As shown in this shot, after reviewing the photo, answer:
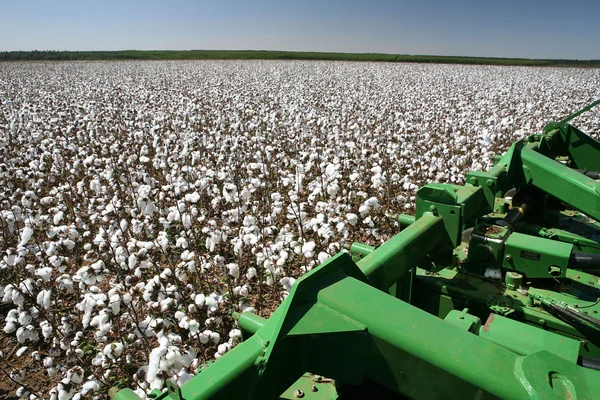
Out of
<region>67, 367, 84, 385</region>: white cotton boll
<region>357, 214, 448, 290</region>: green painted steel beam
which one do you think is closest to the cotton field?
<region>67, 367, 84, 385</region>: white cotton boll

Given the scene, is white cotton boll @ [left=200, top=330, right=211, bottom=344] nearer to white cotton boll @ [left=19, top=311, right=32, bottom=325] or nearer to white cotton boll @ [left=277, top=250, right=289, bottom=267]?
white cotton boll @ [left=277, top=250, right=289, bottom=267]

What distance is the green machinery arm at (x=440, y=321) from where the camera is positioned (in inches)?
51.2

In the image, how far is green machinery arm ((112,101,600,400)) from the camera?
130cm

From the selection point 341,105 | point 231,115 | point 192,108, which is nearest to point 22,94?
point 192,108

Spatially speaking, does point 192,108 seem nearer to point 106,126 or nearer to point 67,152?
point 106,126

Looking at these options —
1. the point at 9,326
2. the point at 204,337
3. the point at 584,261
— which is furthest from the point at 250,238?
the point at 584,261

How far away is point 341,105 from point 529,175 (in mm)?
14945

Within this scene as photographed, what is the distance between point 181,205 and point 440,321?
4.32m

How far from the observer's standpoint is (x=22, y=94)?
21719 mm

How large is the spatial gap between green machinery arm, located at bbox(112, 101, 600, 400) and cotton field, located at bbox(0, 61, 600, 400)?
3.94 ft

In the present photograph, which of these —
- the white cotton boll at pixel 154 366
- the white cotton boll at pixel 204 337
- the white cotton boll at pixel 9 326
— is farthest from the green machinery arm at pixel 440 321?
the white cotton boll at pixel 9 326

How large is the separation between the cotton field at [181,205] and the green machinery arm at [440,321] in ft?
3.94

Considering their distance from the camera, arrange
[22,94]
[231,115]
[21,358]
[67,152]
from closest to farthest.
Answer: [21,358] → [67,152] → [231,115] → [22,94]

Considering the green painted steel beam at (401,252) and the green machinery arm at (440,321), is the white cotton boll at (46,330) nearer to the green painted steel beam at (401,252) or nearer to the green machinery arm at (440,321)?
the green machinery arm at (440,321)
